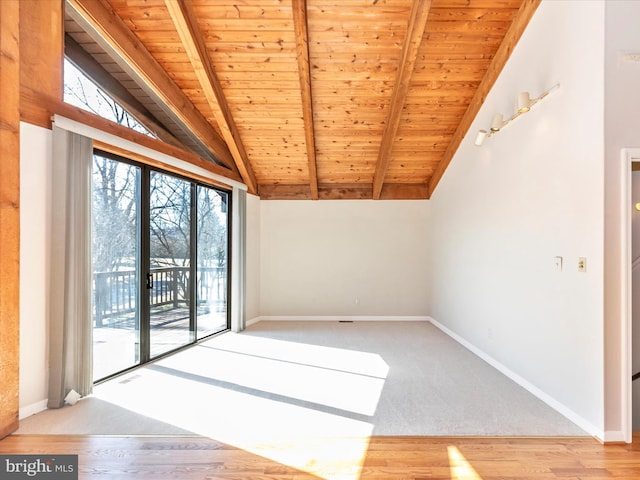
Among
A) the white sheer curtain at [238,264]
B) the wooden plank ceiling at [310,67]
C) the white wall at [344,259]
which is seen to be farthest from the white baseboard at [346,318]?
the wooden plank ceiling at [310,67]

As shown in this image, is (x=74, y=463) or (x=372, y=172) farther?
(x=372, y=172)

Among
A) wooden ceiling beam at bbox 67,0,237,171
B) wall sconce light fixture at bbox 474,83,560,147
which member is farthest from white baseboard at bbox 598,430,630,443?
wooden ceiling beam at bbox 67,0,237,171

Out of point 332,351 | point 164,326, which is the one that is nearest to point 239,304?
point 164,326

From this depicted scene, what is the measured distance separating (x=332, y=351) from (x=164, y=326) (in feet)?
6.73

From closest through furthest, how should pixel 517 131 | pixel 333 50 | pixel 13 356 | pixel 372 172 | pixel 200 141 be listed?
pixel 13 356 < pixel 517 131 < pixel 333 50 < pixel 200 141 < pixel 372 172

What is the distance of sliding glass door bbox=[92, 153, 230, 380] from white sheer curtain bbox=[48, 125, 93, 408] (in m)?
0.32

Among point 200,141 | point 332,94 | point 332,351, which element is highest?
point 332,94

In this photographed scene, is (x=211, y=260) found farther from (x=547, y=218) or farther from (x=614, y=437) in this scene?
(x=614, y=437)

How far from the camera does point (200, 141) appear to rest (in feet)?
15.5

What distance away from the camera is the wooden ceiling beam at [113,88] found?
3172 millimetres

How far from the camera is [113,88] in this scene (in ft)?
11.6

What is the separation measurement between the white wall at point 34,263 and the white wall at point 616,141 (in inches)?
161

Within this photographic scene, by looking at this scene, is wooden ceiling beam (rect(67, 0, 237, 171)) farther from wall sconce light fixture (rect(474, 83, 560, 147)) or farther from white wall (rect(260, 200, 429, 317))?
wall sconce light fixture (rect(474, 83, 560, 147))

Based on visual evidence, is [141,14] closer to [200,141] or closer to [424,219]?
[200,141]
